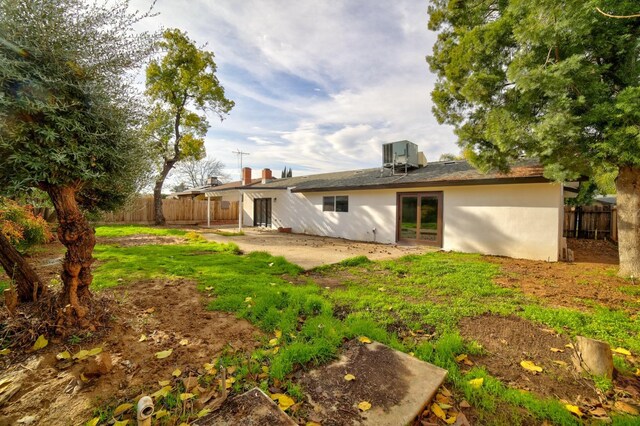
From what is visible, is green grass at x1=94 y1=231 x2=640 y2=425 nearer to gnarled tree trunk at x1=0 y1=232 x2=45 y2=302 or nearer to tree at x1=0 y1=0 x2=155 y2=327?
gnarled tree trunk at x1=0 y1=232 x2=45 y2=302

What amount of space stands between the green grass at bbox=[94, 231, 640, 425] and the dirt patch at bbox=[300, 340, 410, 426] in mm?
176

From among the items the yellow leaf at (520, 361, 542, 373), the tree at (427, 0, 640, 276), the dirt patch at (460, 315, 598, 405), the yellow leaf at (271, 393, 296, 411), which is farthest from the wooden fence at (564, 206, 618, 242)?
the yellow leaf at (271, 393, 296, 411)

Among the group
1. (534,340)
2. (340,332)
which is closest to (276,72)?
(340,332)

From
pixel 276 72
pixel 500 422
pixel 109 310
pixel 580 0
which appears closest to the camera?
pixel 500 422

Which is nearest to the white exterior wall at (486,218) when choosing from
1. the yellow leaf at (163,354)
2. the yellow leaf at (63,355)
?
the yellow leaf at (163,354)

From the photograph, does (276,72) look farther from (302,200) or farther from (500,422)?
(500,422)

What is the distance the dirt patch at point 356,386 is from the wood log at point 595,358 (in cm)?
167

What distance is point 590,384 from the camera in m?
2.24

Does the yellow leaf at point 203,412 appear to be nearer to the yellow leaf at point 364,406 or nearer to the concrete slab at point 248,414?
the concrete slab at point 248,414

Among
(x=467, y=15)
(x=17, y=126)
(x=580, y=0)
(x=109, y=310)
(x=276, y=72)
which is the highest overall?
(x=467, y=15)

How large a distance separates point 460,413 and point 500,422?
257 millimetres

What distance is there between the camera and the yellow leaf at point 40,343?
2396mm

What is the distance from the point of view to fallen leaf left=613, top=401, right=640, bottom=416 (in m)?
1.91

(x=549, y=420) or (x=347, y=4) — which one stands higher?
(x=347, y=4)
